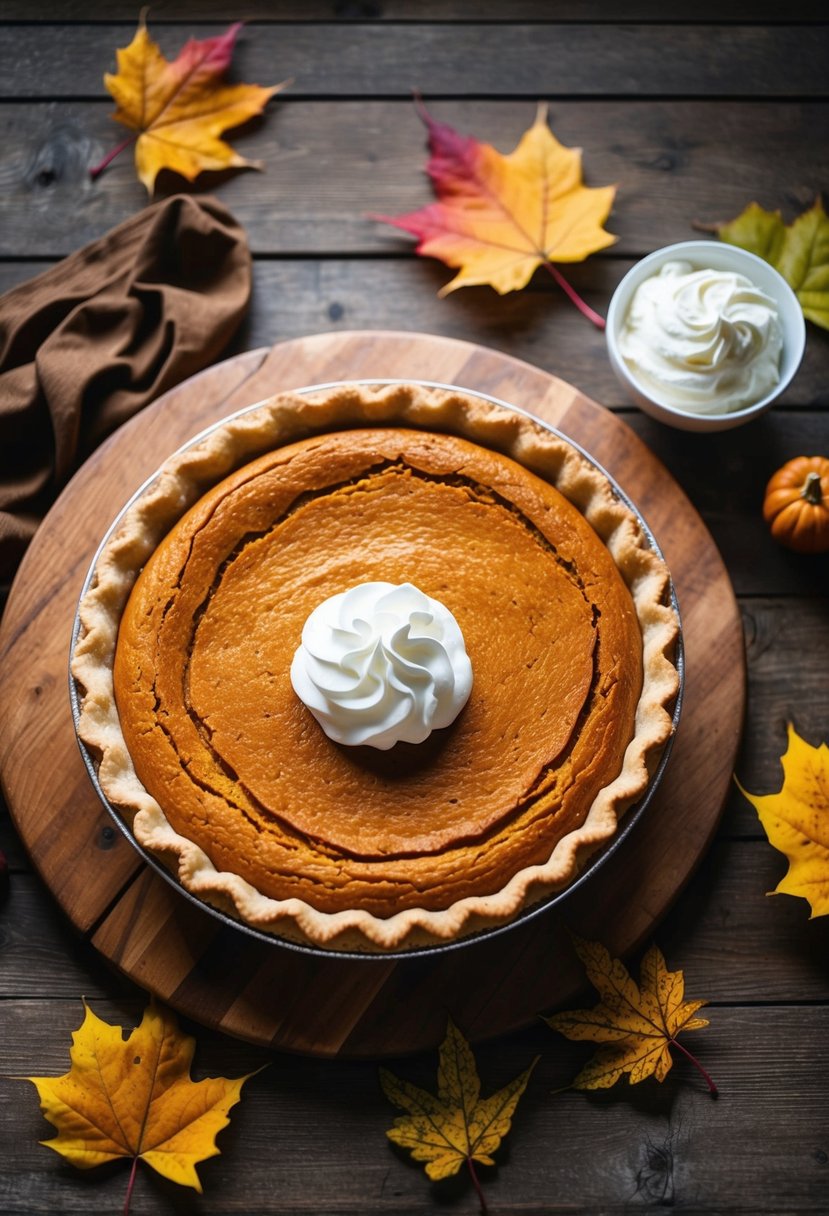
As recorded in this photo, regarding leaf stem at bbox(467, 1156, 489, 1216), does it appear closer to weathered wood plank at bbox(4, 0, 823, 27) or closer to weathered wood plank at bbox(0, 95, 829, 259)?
weathered wood plank at bbox(0, 95, 829, 259)

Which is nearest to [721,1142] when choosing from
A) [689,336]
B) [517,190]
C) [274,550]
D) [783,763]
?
[783,763]

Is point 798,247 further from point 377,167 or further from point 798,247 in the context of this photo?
point 377,167

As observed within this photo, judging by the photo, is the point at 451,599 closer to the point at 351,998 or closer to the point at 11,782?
the point at 351,998

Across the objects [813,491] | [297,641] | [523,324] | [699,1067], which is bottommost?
[699,1067]

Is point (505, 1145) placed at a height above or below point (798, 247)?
below

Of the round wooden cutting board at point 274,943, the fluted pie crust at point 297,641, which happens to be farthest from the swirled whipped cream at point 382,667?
the round wooden cutting board at point 274,943

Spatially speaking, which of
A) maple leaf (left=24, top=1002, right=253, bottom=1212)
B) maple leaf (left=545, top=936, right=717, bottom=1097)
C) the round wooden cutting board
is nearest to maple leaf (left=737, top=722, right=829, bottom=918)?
the round wooden cutting board

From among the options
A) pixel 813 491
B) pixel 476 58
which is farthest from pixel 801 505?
pixel 476 58
